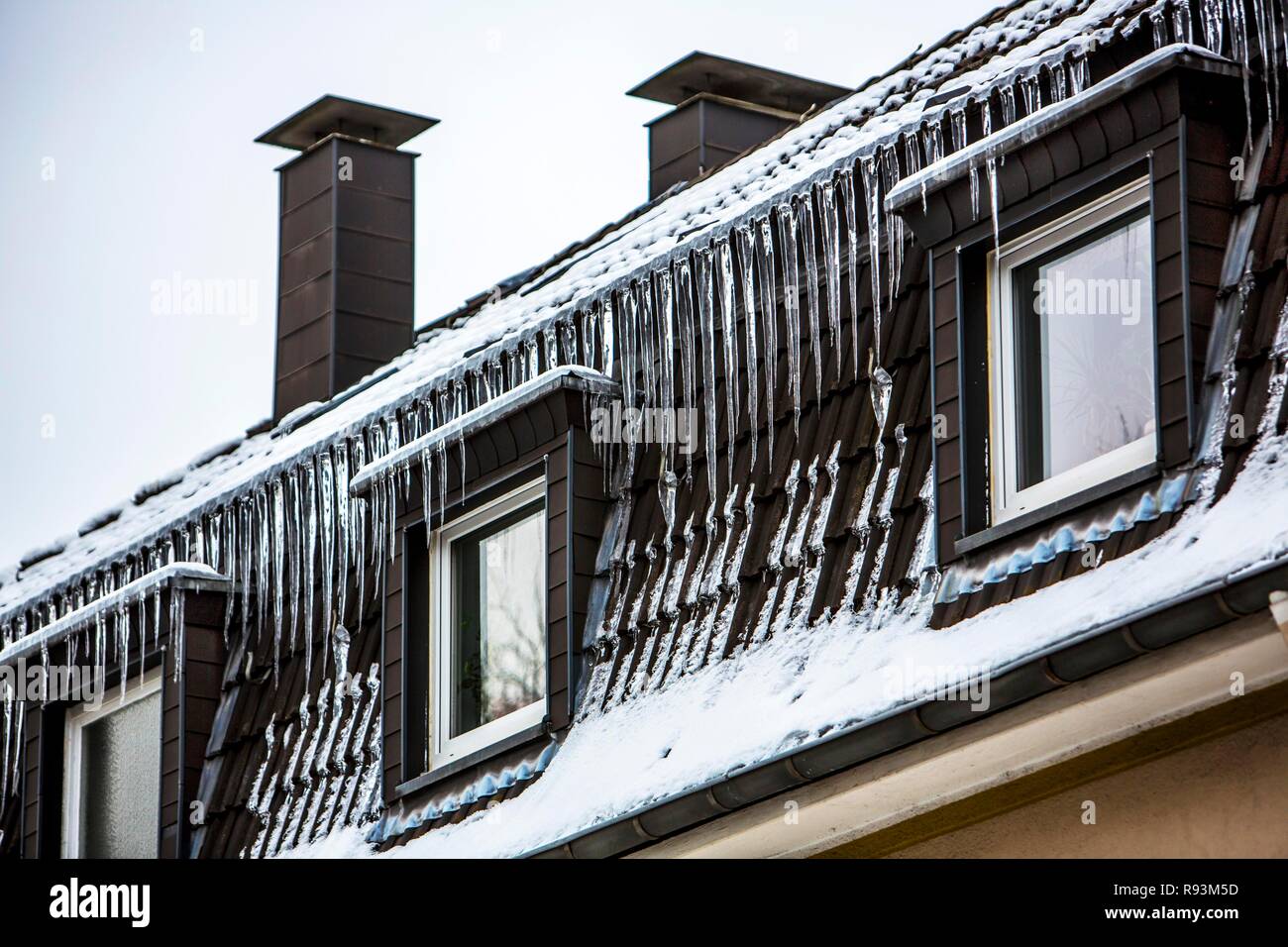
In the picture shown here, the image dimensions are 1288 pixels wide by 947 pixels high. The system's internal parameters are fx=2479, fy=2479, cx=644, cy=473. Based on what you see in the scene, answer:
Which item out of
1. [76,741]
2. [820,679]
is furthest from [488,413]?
[76,741]

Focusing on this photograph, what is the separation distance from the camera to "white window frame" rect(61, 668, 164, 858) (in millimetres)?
11727

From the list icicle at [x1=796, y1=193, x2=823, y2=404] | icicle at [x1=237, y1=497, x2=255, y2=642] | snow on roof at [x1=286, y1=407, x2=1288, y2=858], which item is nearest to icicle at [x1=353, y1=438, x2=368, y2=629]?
icicle at [x1=237, y1=497, x2=255, y2=642]

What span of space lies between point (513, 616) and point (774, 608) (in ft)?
6.22

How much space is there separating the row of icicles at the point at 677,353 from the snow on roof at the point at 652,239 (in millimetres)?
54

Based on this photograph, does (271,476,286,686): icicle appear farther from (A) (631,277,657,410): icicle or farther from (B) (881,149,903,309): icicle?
(B) (881,149,903,309): icicle

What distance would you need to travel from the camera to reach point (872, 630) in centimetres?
718

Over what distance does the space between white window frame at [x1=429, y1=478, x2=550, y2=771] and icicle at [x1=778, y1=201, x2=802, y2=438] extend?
1.36 metres

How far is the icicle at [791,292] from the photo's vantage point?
825 cm

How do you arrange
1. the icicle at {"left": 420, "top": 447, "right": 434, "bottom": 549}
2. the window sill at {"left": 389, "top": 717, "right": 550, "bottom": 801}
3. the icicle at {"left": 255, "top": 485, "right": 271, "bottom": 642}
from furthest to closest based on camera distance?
the icicle at {"left": 255, "top": 485, "right": 271, "bottom": 642}, the icicle at {"left": 420, "top": 447, "right": 434, "bottom": 549}, the window sill at {"left": 389, "top": 717, "right": 550, "bottom": 801}

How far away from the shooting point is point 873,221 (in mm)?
8055

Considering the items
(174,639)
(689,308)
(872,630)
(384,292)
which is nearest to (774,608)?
(872,630)

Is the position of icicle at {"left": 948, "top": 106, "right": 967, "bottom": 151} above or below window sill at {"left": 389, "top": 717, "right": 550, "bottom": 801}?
above

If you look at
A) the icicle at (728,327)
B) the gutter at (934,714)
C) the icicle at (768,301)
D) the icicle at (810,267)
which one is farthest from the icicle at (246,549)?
the gutter at (934,714)

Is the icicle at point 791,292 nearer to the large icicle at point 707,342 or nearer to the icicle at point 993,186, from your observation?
the large icicle at point 707,342
